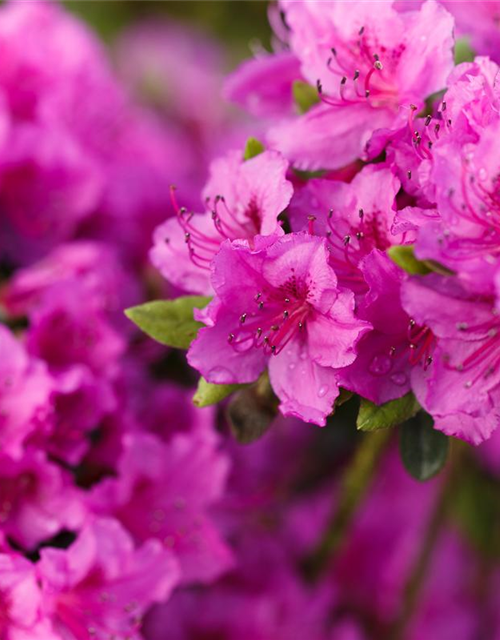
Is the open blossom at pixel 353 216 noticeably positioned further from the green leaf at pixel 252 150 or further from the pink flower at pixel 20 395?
the pink flower at pixel 20 395

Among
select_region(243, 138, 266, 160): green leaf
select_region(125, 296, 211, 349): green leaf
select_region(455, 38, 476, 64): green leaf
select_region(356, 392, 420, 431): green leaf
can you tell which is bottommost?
select_region(356, 392, 420, 431): green leaf

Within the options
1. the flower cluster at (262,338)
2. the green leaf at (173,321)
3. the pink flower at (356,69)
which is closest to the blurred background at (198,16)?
the flower cluster at (262,338)

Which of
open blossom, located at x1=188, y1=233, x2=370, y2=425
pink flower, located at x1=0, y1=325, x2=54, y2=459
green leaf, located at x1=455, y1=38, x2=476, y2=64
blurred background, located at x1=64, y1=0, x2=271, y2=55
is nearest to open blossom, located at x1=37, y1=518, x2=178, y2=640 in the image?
pink flower, located at x1=0, y1=325, x2=54, y2=459

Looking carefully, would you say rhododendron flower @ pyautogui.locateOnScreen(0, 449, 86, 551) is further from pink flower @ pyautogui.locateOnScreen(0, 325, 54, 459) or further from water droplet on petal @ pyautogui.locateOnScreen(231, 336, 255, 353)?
water droplet on petal @ pyautogui.locateOnScreen(231, 336, 255, 353)

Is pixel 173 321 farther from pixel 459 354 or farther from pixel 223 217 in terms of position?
pixel 459 354

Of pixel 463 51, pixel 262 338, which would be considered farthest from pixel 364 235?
pixel 463 51

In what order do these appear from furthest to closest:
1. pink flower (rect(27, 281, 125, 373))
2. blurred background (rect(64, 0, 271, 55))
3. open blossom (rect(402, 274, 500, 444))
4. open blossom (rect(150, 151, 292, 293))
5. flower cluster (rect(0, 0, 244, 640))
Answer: blurred background (rect(64, 0, 271, 55)) < pink flower (rect(27, 281, 125, 373)) < flower cluster (rect(0, 0, 244, 640)) < open blossom (rect(150, 151, 292, 293)) < open blossom (rect(402, 274, 500, 444))
